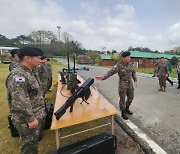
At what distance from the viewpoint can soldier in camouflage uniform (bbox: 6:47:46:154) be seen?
1.74 meters

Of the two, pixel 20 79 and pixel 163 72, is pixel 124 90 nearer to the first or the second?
pixel 20 79

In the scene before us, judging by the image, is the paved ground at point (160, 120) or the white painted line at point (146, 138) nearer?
the white painted line at point (146, 138)

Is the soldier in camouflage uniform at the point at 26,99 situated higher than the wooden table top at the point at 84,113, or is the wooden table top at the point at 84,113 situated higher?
the soldier in camouflage uniform at the point at 26,99

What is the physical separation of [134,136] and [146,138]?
0.75 feet

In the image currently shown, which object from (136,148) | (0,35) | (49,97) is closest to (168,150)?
(136,148)

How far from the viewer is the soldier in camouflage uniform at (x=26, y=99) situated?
1.74 meters

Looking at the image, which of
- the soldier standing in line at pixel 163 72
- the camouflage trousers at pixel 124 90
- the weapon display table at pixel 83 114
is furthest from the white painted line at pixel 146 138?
the soldier standing in line at pixel 163 72

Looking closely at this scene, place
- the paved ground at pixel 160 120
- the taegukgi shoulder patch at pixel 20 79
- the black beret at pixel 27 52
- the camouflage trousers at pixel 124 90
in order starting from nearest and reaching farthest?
the taegukgi shoulder patch at pixel 20 79 < the black beret at pixel 27 52 < the paved ground at pixel 160 120 < the camouflage trousers at pixel 124 90

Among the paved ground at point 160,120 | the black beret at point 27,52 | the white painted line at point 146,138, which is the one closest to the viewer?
the black beret at point 27,52

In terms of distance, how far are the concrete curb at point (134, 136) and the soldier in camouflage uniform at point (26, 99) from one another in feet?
5.99

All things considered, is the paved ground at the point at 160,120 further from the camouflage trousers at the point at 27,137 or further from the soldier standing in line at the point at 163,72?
the camouflage trousers at the point at 27,137

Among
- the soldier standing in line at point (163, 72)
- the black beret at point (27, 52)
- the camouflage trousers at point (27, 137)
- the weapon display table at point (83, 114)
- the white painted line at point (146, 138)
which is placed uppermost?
the black beret at point (27, 52)

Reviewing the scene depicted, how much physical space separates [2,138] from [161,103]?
484 cm

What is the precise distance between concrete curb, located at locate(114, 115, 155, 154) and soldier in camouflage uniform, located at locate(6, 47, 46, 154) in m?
1.83
